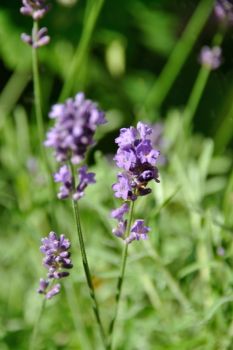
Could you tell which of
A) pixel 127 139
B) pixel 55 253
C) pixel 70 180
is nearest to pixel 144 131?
pixel 127 139

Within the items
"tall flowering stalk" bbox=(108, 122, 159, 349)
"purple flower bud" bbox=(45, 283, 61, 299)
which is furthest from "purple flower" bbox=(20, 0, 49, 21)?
"purple flower bud" bbox=(45, 283, 61, 299)

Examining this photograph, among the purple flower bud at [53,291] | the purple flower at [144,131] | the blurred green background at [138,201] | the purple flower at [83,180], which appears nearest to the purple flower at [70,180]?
the purple flower at [83,180]

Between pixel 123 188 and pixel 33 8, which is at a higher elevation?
pixel 33 8

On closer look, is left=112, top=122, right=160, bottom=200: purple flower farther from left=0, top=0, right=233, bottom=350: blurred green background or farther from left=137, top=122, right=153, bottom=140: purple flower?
left=0, top=0, right=233, bottom=350: blurred green background

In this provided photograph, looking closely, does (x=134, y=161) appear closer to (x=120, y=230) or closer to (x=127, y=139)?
(x=127, y=139)

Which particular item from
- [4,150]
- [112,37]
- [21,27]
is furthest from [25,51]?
[4,150]

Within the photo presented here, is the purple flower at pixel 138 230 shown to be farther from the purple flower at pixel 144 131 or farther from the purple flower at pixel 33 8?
the purple flower at pixel 33 8

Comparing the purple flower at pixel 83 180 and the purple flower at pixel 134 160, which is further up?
the purple flower at pixel 134 160
